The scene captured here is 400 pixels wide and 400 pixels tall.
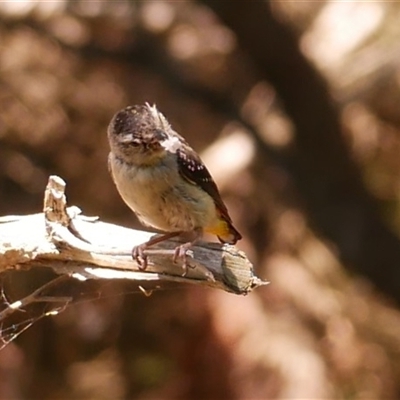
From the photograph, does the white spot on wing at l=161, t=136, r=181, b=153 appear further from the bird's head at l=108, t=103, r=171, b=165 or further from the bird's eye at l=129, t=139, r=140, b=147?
the bird's eye at l=129, t=139, r=140, b=147

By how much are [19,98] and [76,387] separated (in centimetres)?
250

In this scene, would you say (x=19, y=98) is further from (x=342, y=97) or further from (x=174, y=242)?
(x=174, y=242)

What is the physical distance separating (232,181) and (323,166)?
0.81 metres

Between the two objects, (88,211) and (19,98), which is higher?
(19,98)

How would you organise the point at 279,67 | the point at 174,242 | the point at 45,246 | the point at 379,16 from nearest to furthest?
the point at 45,246
the point at 174,242
the point at 279,67
the point at 379,16

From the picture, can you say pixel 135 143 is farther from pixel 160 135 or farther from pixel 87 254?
pixel 87 254

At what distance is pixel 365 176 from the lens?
8.71m

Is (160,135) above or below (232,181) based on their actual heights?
below

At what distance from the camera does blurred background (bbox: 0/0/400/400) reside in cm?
821

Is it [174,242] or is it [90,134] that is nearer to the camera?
[174,242]

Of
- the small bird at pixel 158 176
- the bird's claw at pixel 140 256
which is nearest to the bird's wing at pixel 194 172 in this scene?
the small bird at pixel 158 176

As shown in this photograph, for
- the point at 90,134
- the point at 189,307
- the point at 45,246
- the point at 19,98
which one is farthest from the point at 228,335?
the point at 45,246

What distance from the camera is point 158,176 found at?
4223mm

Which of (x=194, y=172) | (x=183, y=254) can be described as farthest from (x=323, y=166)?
(x=183, y=254)
